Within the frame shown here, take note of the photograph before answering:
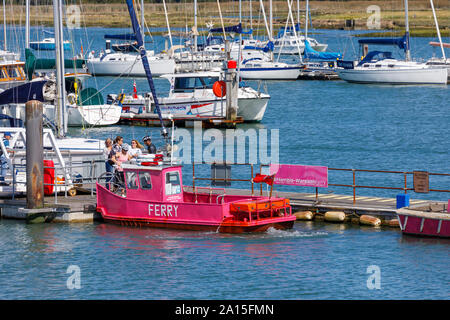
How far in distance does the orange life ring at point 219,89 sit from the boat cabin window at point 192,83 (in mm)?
2006

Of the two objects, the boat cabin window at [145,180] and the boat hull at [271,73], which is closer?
the boat cabin window at [145,180]

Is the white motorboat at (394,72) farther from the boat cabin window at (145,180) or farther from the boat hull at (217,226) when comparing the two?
the boat cabin window at (145,180)

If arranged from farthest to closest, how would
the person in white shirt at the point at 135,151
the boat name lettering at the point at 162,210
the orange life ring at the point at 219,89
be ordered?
the orange life ring at the point at 219,89, the person in white shirt at the point at 135,151, the boat name lettering at the point at 162,210

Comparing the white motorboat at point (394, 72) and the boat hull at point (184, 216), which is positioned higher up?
the white motorboat at point (394, 72)

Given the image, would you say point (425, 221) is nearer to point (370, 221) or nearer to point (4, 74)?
point (370, 221)

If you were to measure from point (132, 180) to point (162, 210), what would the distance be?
1.30 meters

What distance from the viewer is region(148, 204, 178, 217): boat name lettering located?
28.4 meters

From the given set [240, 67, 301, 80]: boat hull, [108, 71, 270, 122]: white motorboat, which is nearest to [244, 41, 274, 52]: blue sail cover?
[240, 67, 301, 80]: boat hull

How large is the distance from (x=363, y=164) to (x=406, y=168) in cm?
213

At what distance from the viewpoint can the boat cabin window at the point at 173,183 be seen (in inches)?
1123

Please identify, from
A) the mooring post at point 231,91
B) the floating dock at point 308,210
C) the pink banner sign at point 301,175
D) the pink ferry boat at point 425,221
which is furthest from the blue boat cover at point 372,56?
the pink ferry boat at point 425,221

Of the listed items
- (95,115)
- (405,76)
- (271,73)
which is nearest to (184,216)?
(95,115)
